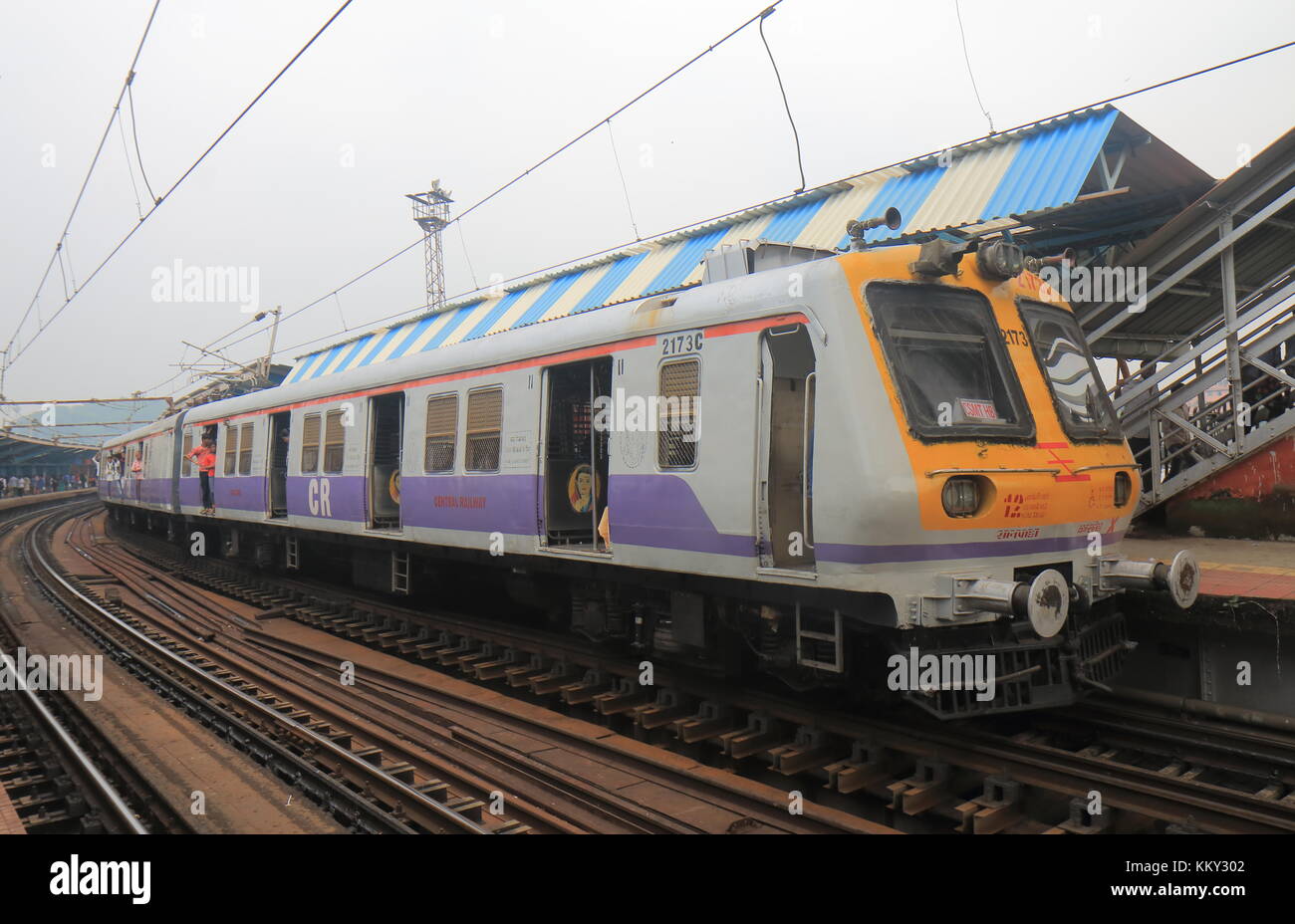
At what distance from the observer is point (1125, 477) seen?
251 inches

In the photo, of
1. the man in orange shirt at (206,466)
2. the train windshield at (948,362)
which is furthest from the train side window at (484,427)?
the man in orange shirt at (206,466)

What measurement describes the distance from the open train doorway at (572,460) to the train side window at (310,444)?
5181 millimetres

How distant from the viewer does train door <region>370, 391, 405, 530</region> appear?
11.1 metres

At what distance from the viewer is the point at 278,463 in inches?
560

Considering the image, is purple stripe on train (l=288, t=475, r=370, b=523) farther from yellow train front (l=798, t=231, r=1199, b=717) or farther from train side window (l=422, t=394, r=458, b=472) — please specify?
yellow train front (l=798, t=231, r=1199, b=717)

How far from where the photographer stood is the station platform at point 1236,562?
650cm

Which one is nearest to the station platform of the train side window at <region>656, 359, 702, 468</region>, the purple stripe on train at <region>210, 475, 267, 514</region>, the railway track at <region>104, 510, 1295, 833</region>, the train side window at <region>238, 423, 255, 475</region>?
the railway track at <region>104, 510, 1295, 833</region>

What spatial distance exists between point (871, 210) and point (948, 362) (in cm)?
688

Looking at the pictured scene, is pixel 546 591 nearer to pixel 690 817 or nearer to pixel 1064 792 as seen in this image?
pixel 690 817

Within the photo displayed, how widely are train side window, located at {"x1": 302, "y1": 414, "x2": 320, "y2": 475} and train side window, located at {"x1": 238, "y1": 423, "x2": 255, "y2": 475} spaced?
244 cm
